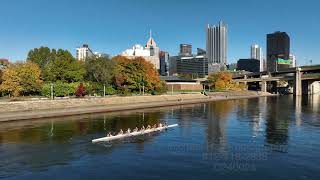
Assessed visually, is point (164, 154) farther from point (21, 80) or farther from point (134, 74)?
point (134, 74)

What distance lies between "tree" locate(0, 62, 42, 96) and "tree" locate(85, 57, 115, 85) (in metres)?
22.9

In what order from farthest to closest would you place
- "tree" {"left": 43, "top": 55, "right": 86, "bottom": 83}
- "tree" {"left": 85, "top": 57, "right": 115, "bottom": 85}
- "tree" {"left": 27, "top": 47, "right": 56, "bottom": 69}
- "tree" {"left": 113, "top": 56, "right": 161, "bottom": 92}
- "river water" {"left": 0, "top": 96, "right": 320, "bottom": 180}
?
"tree" {"left": 113, "top": 56, "right": 161, "bottom": 92} → "tree" {"left": 27, "top": 47, "right": 56, "bottom": 69} → "tree" {"left": 85, "top": 57, "right": 115, "bottom": 85} → "tree" {"left": 43, "top": 55, "right": 86, "bottom": 83} → "river water" {"left": 0, "top": 96, "right": 320, "bottom": 180}

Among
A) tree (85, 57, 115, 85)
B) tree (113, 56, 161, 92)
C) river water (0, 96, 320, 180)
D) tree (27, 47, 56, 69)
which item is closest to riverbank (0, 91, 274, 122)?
tree (113, 56, 161, 92)

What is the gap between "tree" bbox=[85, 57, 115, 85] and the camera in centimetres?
11962

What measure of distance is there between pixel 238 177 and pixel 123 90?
9903 cm

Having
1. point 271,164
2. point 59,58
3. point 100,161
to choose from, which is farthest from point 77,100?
point 271,164

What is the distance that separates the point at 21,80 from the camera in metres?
97.2

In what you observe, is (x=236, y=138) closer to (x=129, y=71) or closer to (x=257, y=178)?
(x=257, y=178)

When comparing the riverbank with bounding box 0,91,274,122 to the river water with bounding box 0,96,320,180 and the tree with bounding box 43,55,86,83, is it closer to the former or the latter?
the river water with bounding box 0,96,320,180

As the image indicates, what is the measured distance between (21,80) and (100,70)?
2951 cm

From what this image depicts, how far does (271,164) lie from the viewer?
3344 centimetres

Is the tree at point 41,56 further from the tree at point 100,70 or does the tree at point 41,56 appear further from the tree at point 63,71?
the tree at point 100,70

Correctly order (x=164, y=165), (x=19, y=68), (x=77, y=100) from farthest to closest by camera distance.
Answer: (x=19, y=68), (x=77, y=100), (x=164, y=165)

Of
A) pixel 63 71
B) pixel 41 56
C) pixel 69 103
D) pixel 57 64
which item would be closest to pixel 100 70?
pixel 63 71
